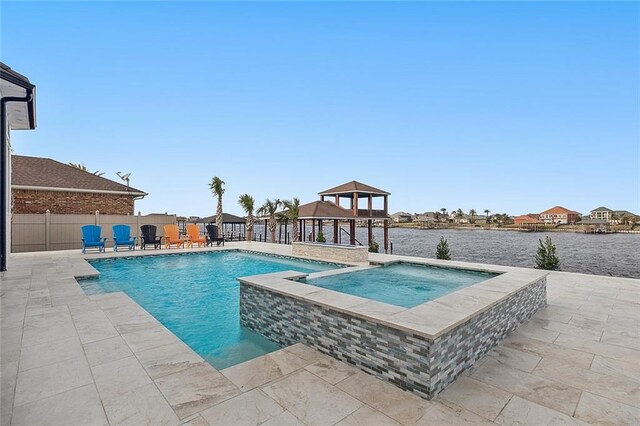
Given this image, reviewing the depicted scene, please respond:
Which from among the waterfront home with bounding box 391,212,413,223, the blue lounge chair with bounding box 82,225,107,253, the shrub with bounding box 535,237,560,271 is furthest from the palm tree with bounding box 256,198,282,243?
the waterfront home with bounding box 391,212,413,223

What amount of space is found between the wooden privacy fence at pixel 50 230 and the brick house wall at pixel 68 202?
2854 millimetres

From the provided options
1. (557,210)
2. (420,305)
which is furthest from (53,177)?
(557,210)

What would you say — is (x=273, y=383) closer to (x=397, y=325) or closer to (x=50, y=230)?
(x=397, y=325)

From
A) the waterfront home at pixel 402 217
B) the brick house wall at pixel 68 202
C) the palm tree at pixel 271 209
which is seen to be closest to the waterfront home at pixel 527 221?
the waterfront home at pixel 402 217

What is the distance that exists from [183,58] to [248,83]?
10.1 ft

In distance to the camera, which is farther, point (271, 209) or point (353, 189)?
point (271, 209)

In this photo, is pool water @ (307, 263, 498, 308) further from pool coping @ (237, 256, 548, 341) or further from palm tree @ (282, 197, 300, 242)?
palm tree @ (282, 197, 300, 242)

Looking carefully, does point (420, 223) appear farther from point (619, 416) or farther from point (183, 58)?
point (619, 416)

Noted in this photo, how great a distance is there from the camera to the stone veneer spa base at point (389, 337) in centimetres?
265

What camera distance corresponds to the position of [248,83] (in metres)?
14.9

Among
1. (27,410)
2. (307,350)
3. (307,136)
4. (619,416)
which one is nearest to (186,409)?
(27,410)

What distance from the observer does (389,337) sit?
2854mm

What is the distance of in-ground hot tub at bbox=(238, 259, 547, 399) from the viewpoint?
2.68 metres

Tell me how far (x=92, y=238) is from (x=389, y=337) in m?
13.0
